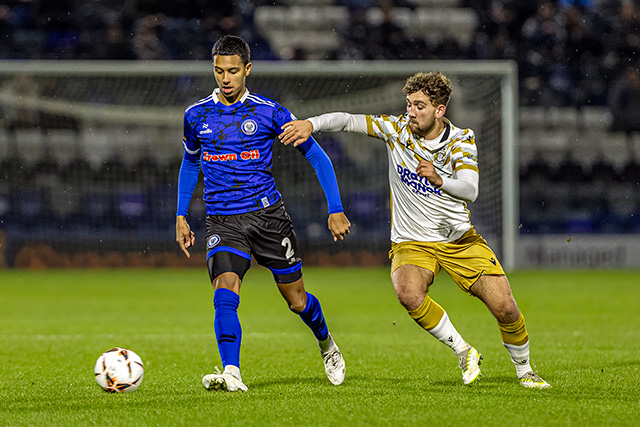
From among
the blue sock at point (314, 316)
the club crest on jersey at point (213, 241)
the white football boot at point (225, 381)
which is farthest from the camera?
the blue sock at point (314, 316)

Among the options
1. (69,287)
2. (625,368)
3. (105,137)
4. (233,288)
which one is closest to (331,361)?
(233,288)

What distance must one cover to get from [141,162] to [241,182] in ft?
44.7

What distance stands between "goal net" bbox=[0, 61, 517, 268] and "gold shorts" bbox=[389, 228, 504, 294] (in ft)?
33.9

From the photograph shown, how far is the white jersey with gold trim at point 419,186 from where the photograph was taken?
592 centimetres

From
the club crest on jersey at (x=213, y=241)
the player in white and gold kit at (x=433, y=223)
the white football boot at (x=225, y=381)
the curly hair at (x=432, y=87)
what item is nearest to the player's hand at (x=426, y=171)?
the player in white and gold kit at (x=433, y=223)

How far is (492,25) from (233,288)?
18.1m

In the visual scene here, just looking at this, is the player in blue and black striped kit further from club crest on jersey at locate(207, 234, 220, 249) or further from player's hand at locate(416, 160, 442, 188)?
player's hand at locate(416, 160, 442, 188)

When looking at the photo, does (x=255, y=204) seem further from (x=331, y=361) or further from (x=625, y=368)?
(x=625, y=368)

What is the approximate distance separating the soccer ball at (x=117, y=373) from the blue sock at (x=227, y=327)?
52 centimetres

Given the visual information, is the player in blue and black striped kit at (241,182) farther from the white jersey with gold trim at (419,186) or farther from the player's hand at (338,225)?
the white jersey with gold trim at (419,186)

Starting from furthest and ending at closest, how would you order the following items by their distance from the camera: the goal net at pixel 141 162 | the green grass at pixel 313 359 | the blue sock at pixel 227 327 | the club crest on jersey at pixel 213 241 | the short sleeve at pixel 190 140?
the goal net at pixel 141 162 < the short sleeve at pixel 190 140 < the club crest on jersey at pixel 213 241 < the blue sock at pixel 227 327 < the green grass at pixel 313 359

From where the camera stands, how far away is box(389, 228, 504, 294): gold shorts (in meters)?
5.90

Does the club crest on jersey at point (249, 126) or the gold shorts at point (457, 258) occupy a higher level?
the club crest on jersey at point (249, 126)

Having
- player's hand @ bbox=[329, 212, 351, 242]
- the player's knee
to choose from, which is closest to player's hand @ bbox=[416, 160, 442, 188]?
player's hand @ bbox=[329, 212, 351, 242]
